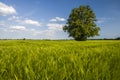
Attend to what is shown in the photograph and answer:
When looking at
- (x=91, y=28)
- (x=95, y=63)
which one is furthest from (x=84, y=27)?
(x=95, y=63)

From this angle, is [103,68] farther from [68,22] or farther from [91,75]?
[68,22]

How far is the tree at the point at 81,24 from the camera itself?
6494 centimetres

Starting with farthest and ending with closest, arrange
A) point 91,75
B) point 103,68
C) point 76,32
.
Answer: point 76,32
point 103,68
point 91,75

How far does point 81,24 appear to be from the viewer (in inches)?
2586

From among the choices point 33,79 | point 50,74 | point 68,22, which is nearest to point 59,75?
point 50,74

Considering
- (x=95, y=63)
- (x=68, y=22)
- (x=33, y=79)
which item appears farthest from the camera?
(x=68, y=22)

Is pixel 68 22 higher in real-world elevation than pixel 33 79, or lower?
higher

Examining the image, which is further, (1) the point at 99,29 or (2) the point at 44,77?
(1) the point at 99,29

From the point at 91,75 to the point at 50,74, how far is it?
1.58 feet

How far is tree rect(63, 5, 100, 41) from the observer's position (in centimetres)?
6494

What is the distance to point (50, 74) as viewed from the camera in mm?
2221

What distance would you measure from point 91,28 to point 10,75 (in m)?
65.3

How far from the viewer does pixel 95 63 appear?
9.38ft

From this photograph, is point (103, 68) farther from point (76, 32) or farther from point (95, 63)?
point (76, 32)
